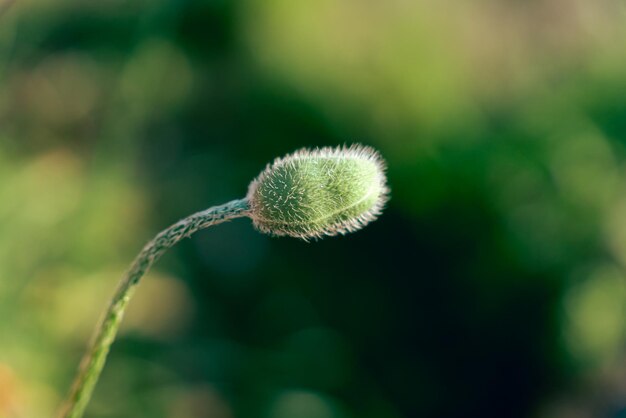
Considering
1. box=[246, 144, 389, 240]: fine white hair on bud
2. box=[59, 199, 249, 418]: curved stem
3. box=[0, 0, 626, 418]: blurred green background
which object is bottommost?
box=[59, 199, 249, 418]: curved stem

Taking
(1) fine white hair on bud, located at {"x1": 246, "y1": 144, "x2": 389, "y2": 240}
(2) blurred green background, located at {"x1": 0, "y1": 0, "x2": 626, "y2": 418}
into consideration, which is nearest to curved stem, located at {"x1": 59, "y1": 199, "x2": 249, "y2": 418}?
(1) fine white hair on bud, located at {"x1": 246, "y1": 144, "x2": 389, "y2": 240}

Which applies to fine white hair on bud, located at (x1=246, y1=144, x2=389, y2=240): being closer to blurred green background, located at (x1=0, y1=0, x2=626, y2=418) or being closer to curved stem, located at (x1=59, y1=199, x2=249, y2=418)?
curved stem, located at (x1=59, y1=199, x2=249, y2=418)

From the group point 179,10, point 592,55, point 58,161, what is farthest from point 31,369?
point 592,55

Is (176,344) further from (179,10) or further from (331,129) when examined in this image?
(179,10)

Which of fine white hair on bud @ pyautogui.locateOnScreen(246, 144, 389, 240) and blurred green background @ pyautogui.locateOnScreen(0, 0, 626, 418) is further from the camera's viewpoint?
blurred green background @ pyautogui.locateOnScreen(0, 0, 626, 418)

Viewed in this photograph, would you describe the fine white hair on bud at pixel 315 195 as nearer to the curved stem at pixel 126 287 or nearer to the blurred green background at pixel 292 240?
the curved stem at pixel 126 287
